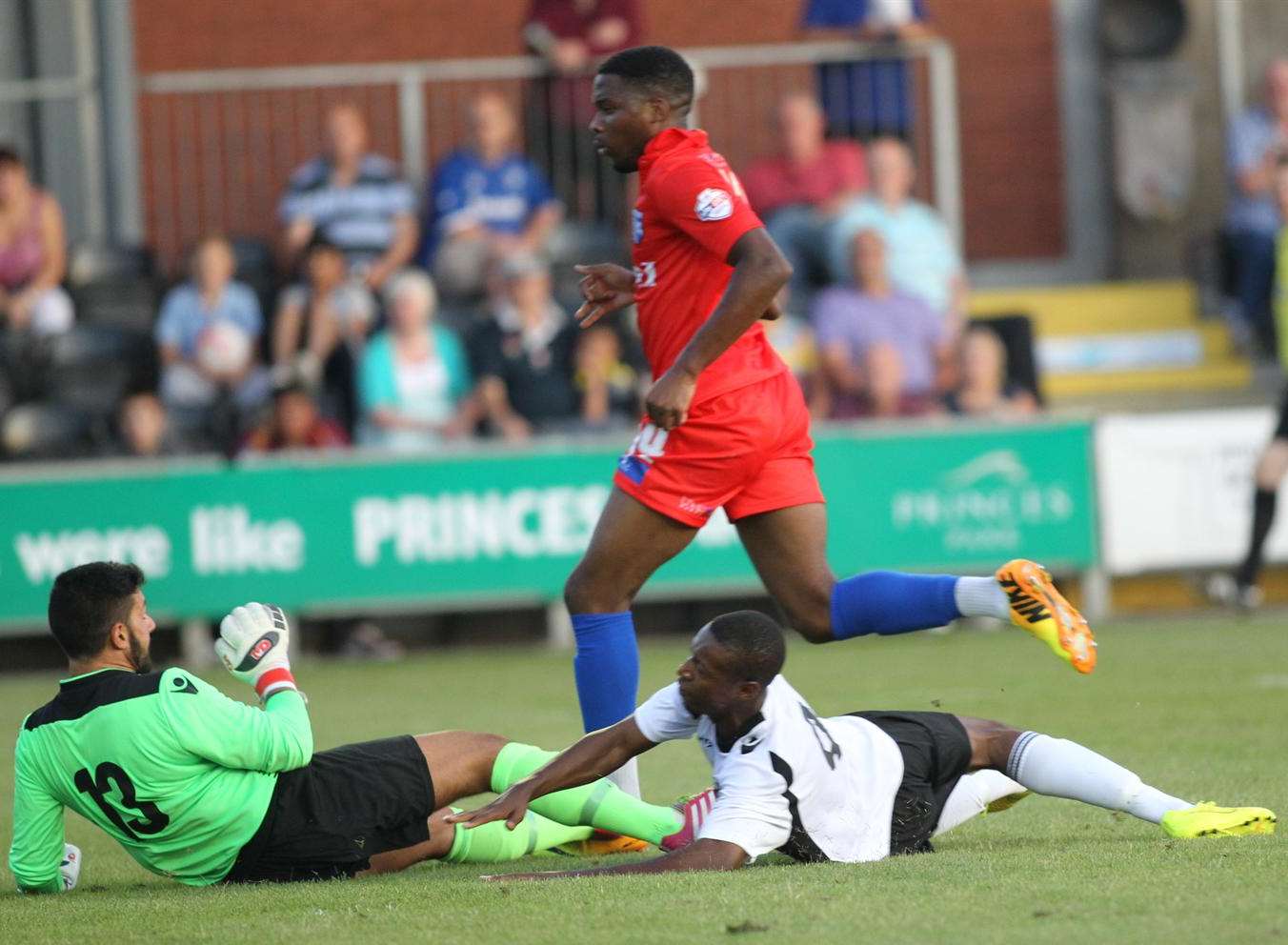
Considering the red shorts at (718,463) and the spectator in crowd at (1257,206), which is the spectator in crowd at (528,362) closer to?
the spectator in crowd at (1257,206)

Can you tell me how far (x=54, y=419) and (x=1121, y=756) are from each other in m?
8.53

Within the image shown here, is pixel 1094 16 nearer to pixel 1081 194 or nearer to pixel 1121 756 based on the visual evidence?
pixel 1081 194

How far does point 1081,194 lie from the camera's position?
61.1ft

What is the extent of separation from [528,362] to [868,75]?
156 inches

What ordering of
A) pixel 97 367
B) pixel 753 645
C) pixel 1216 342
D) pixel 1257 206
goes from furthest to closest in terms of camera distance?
pixel 1216 342 < pixel 1257 206 < pixel 97 367 < pixel 753 645

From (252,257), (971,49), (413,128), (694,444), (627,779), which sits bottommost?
(627,779)

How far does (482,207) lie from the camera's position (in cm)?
1530

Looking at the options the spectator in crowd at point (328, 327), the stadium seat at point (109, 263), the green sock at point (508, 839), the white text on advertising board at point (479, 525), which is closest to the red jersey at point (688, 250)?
the green sock at point (508, 839)

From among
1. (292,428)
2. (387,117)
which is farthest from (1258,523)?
(387,117)

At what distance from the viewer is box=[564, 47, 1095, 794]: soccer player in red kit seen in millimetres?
6051

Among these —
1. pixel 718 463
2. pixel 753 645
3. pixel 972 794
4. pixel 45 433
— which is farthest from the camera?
pixel 45 433

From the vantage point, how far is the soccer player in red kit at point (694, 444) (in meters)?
6.05

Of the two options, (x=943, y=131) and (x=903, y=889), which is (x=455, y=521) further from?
(x=903, y=889)

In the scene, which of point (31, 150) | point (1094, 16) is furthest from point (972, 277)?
point (31, 150)
